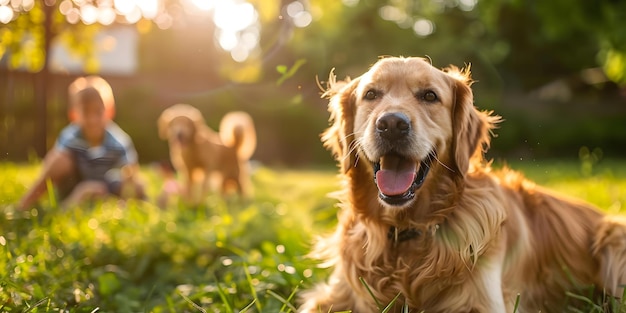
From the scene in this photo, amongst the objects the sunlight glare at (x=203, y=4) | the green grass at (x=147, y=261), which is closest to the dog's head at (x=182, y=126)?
the sunlight glare at (x=203, y=4)

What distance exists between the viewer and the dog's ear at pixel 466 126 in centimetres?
262

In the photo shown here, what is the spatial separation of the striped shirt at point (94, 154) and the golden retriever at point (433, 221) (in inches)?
144

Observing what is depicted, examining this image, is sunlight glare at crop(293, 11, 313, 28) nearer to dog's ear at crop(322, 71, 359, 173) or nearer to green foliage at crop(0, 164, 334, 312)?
green foliage at crop(0, 164, 334, 312)

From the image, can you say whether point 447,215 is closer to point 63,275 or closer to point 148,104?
point 63,275

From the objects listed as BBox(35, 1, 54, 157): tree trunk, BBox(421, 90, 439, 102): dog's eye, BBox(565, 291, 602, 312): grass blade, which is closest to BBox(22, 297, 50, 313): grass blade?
BBox(421, 90, 439, 102): dog's eye

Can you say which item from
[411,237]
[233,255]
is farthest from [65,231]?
[411,237]

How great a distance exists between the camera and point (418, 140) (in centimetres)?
245

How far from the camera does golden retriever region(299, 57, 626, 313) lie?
2471mm

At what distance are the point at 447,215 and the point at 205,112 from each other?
12.9 metres

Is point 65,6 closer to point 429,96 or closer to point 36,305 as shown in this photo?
point 36,305

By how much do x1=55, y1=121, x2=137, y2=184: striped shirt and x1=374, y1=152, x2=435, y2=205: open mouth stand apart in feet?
13.3

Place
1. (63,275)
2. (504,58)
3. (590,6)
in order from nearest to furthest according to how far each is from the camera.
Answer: (63,275), (590,6), (504,58)

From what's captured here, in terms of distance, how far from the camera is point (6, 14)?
3537 millimetres

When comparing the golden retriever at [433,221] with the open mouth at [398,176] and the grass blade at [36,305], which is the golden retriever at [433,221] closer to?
the open mouth at [398,176]
